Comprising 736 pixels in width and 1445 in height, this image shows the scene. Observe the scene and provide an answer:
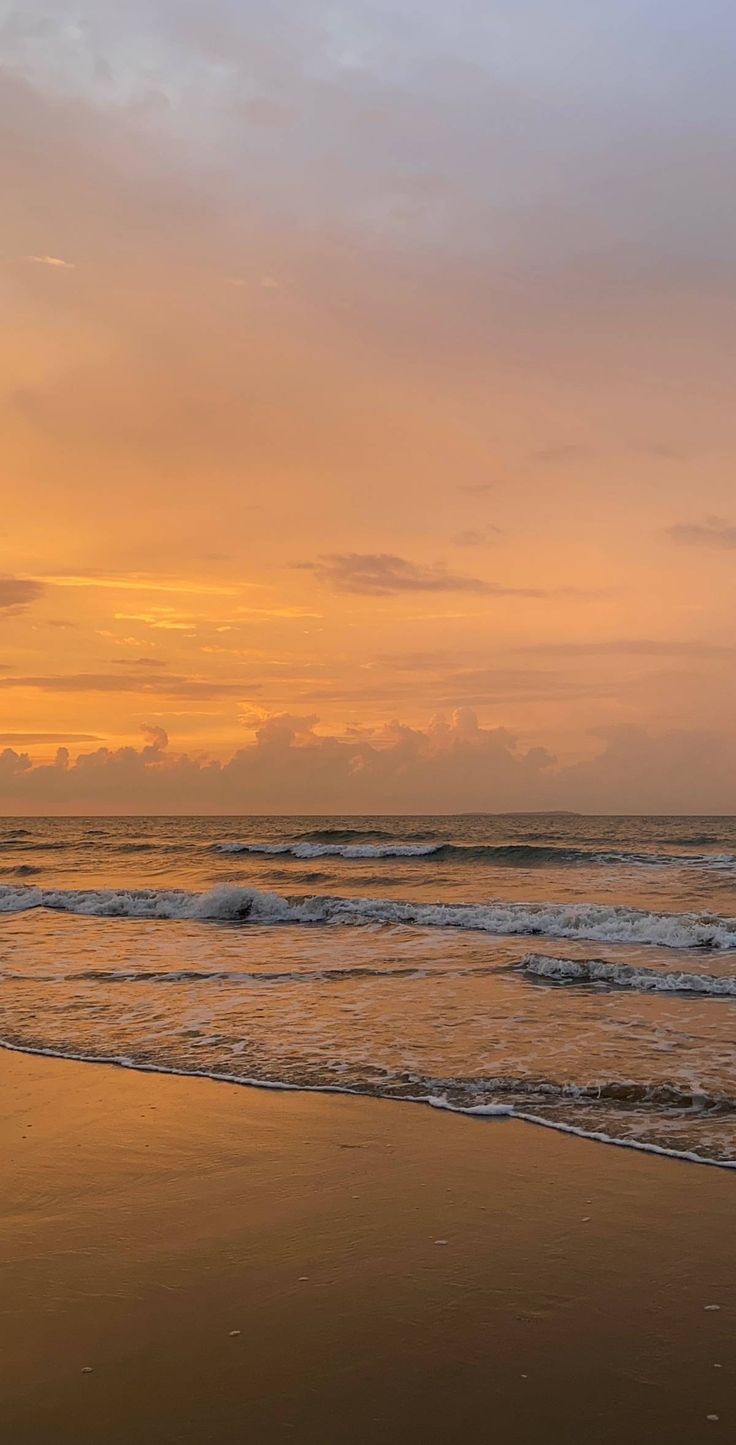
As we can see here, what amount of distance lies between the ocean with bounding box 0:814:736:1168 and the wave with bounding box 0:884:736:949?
0.22 feet

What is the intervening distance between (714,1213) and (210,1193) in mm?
3202

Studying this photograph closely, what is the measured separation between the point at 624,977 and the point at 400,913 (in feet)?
31.4

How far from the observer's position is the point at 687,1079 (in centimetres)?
946

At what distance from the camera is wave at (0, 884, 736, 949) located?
20.1 meters

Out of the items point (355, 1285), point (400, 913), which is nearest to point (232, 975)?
point (400, 913)

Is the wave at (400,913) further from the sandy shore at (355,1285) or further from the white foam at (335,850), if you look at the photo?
the white foam at (335,850)

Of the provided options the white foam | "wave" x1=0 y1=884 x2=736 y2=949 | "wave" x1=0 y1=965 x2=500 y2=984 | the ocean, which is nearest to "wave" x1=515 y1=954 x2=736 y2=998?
the ocean

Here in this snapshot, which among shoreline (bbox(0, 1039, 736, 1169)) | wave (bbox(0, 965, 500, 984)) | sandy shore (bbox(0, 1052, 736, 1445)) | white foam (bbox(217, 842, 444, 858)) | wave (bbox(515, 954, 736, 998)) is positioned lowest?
white foam (bbox(217, 842, 444, 858))

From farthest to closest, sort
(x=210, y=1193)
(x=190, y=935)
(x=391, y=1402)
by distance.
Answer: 1. (x=190, y=935)
2. (x=210, y=1193)
3. (x=391, y=1402)

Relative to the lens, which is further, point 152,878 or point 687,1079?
point 152,878

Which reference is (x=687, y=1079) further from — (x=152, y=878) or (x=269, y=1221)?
(x=152, y=878)

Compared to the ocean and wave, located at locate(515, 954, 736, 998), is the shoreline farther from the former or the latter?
wave, located at locate(515, 954, 736, 998)

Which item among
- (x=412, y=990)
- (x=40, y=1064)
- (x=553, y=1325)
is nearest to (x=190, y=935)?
(x=412, y=990)

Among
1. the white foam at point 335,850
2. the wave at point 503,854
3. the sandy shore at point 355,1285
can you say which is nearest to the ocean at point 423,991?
the sandy shore at point 355,1285
